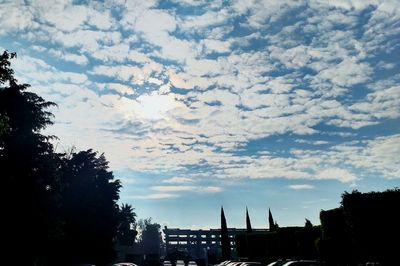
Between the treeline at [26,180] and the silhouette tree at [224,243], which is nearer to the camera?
the treeline at [26,180]

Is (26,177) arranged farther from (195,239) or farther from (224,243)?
(195,239)

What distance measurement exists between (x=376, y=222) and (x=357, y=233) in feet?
3.67

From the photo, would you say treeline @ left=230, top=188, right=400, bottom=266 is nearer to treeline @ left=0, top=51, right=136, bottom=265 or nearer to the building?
treeline @ left=0, top=51, right=136, bottom=265

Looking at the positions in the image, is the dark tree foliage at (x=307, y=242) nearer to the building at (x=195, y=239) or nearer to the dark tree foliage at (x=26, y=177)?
the dark tree foliage at (x=26, y=177)

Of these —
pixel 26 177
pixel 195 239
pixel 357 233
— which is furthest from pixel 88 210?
pixel 195 239

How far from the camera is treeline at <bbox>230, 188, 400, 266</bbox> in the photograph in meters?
18.9

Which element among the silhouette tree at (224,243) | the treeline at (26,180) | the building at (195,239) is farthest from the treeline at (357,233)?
the building at (195,239)

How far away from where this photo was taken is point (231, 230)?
5182 inches

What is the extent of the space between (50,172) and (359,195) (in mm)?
18165

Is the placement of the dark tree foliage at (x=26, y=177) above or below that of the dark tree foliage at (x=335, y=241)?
above

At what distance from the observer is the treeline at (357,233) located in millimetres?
18906

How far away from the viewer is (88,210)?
3591cm

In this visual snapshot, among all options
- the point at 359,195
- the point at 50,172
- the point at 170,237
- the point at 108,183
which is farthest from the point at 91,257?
the point at 170,237

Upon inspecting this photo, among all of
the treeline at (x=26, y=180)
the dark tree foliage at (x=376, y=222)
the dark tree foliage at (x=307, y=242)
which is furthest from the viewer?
the dark tree foliage at (x=307, y=242)
